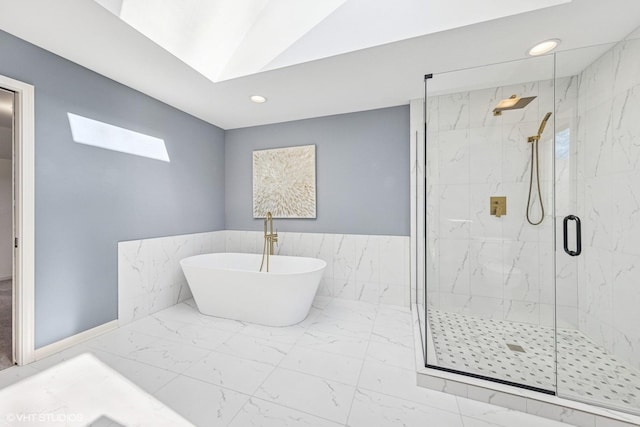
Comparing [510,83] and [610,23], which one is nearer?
[610,23]

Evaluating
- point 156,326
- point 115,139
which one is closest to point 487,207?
point 156,326

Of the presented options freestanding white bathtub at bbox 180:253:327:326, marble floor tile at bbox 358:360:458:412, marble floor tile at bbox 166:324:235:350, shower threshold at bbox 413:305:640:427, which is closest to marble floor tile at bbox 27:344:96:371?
marble floor tile at bbox 166:324:235:350

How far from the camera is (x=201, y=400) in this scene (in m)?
1.60

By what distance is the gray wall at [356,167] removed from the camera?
10.4ft

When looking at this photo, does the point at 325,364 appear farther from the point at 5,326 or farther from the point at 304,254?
the point at 5,326

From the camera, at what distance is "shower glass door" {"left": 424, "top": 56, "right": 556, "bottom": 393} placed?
7.63 ft

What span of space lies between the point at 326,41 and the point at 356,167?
1536mm

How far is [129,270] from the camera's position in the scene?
267 cm

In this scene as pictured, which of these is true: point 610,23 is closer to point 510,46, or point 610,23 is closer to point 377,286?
point 510,46

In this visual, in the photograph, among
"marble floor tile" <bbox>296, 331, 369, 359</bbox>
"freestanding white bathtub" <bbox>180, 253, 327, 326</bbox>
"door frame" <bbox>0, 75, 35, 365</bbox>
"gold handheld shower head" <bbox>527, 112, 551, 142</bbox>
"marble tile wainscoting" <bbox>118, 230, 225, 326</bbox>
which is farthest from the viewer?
"marble tile wainscoting" <bbox>118, 230, 225, 326</bbox>

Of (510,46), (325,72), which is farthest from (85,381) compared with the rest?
(510,46)

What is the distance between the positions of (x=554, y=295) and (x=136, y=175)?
412 centimetres

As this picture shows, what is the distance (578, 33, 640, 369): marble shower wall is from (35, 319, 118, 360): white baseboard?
4.27 m

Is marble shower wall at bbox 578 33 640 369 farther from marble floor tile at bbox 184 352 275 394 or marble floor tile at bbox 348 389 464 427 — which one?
marble floor tile at bbox 184 352 275 394
